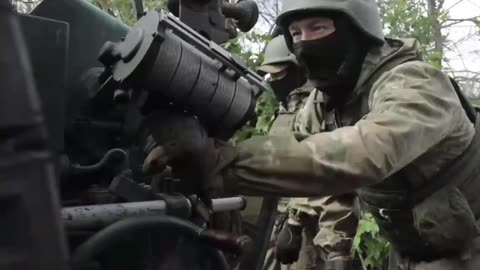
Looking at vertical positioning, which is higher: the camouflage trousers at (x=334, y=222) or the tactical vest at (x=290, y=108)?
the camouflage trousers at (x=334, y=222)

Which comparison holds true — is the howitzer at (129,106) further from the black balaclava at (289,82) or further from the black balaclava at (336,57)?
the black balaclava at (289,82)

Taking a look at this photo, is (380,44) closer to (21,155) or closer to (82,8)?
(82,8)

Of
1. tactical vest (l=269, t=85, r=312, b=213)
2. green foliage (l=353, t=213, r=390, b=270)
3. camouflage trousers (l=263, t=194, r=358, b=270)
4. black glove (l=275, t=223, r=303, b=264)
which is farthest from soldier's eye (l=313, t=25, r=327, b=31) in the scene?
green foliage (l=353, t=213, r=390, b=270)

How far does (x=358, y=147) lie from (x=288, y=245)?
9.91ft

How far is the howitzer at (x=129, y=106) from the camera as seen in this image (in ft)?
6.12

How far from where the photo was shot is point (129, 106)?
2234mm

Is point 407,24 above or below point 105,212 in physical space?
below

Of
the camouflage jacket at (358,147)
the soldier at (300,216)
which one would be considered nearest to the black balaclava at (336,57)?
the camouflage jacket at (358,147)

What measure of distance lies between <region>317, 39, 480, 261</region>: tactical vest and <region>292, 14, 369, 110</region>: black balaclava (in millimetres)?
70

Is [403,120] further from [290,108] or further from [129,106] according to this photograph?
[290,108]

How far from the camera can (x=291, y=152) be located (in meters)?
2.03

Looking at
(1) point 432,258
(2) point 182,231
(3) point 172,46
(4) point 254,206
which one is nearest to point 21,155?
(3) point 172,46

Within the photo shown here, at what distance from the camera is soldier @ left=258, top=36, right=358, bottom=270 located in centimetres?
470

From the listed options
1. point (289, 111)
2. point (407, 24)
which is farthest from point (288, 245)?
point (407, 24)
